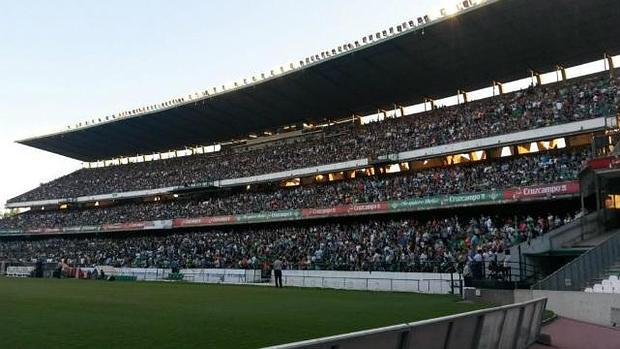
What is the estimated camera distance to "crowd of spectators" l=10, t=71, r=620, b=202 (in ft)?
120

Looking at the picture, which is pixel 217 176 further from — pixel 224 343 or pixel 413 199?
pixel 224 343

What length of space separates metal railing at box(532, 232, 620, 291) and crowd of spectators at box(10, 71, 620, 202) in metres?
15.4

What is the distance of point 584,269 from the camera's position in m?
19.3

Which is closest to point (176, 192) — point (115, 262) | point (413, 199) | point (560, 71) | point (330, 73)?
point (115, 262)

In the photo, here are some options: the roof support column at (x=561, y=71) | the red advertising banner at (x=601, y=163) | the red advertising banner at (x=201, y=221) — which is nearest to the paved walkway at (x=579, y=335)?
the red advertising banner at (x=601, y=163)

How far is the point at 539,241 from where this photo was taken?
26172 millimetres

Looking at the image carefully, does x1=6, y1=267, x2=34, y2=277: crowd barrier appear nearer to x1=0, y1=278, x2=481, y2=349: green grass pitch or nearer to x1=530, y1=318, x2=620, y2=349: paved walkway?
x1=0, y1=278, x2=481, y2=349: green grass pitch

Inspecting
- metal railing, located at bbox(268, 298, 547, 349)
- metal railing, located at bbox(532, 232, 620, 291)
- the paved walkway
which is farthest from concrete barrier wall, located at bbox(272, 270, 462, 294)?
metal railing, located at bbox(268, 298, 547, 349)

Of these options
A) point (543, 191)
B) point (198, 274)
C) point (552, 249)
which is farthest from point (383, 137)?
point (552, 249)

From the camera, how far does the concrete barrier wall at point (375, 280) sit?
27.5m

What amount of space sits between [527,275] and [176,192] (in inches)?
1673

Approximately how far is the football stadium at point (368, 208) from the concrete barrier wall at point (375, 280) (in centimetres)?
12

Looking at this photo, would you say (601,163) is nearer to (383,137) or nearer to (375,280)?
(375,280)

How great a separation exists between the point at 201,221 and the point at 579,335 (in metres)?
42.3
